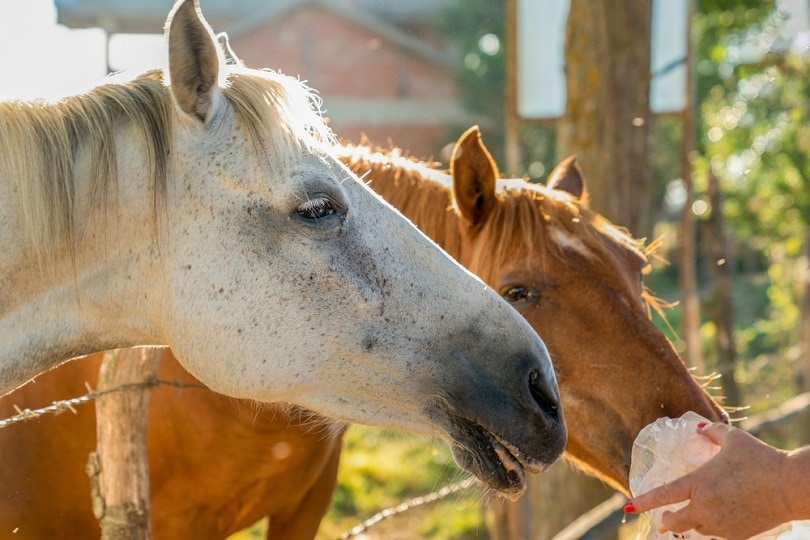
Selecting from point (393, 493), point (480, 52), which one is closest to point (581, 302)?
point (393, 493)

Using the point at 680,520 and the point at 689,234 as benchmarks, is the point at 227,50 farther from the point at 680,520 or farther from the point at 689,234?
the point at 689,234

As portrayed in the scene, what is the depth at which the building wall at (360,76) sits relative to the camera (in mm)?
14055

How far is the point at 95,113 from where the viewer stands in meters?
1.74

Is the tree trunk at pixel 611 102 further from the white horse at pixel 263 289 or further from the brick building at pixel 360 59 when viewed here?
the brick building at pixel 360 59

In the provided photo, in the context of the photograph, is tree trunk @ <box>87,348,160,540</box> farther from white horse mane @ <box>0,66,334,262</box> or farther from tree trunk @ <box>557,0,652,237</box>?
tree trunk @ <box>557,0,652,237</box>

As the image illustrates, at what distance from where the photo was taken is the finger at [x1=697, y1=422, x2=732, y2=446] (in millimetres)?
1754

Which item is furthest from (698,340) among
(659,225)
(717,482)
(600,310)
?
(659,225)

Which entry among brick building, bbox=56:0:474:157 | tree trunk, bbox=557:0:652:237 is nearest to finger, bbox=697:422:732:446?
tree trunk, bbox=557:0:652:237

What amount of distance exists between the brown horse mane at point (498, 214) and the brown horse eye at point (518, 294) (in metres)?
0.09

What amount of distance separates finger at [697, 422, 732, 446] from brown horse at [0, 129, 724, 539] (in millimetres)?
334

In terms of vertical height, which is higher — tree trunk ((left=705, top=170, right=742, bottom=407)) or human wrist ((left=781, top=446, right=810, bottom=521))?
human wrist ((left=781, top=446, right=810, bottom=521))

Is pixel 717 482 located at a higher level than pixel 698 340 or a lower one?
higher

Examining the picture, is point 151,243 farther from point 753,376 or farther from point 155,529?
point 753,376

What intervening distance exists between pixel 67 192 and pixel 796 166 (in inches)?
379
